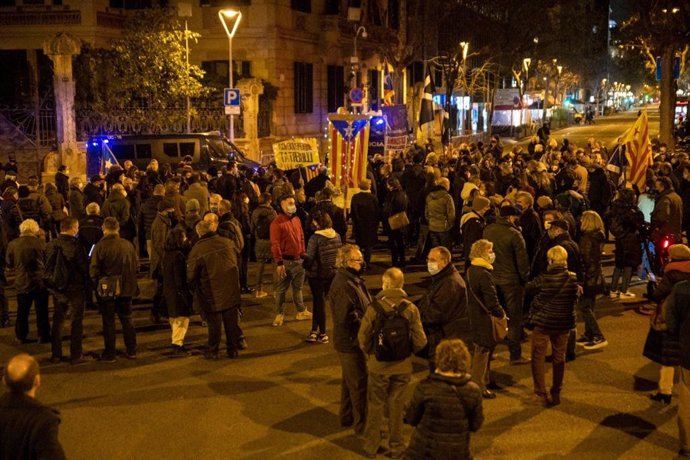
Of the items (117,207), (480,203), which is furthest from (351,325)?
(117,207)

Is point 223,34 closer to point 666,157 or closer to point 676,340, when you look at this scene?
point 666,157

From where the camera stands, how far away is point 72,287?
9492mm

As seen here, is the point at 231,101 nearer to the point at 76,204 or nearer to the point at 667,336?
the point at 76,204

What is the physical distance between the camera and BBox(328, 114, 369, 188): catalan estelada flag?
14.8 m

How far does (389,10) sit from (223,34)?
45.7 ft

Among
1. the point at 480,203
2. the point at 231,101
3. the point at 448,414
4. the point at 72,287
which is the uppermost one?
the point at 231,101

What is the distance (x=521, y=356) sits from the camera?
9781 mm

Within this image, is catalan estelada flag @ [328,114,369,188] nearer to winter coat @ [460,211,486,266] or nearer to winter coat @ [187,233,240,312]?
winter coat @ [460,211,486,266]

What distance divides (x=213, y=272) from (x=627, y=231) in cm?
601

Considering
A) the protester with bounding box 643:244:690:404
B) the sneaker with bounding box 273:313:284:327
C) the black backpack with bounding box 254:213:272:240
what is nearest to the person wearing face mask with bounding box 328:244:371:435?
the protester with bounding box 643:244:690:404

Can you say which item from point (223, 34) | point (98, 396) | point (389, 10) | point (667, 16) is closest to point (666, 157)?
point (667, 16)

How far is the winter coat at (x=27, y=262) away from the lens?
10.1 metres

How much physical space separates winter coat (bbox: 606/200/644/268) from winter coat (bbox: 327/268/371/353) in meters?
5.88

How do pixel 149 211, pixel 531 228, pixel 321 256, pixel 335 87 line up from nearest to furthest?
pixel 321 256 → pixel 531 228 → pixel 149 211 → pixel 335 87
